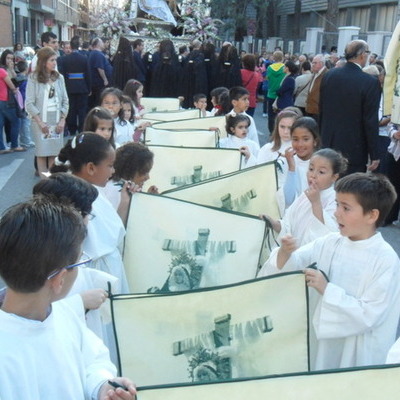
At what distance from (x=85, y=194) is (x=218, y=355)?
2.76 feet

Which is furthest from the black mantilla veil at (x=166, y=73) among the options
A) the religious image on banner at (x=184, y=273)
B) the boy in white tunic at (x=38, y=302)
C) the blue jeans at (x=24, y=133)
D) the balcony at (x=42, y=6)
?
the balcony at (x=42, y=6)

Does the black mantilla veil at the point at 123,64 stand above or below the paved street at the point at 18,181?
above

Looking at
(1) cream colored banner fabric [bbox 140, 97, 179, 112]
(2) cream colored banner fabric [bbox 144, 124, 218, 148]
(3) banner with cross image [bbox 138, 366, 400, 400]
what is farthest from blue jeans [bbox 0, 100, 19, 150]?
(3) banner with cross image [bbox 138, 366, 400, 400]

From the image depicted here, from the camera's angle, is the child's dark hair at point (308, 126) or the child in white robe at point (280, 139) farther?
the child in white robe at point (280, 139)

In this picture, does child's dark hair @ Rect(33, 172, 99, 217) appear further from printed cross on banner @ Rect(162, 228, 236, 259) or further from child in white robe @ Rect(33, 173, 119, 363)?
printed cross on banner @ Rect(162, 228, 236, 259)

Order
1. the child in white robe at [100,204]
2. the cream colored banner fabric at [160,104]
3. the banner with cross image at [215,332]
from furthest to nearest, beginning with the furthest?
the cream colored banner fabric at [160,104], the child in white robe at [100,204], the banner with cross image at [215,332]

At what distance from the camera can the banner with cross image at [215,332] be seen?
244 centimetres

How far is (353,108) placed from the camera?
6.23 meters

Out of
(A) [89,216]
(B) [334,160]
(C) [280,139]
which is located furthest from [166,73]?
(A) [89,216]

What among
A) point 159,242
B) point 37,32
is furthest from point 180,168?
point 37,32

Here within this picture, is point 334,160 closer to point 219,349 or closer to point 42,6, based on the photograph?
point 219,349

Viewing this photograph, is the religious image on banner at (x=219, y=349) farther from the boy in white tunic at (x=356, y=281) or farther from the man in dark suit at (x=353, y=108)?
the man in dark suit at (x=353, y=108)

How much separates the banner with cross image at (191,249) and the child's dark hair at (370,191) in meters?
0.69

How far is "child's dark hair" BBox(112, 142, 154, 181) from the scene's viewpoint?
3.85m
